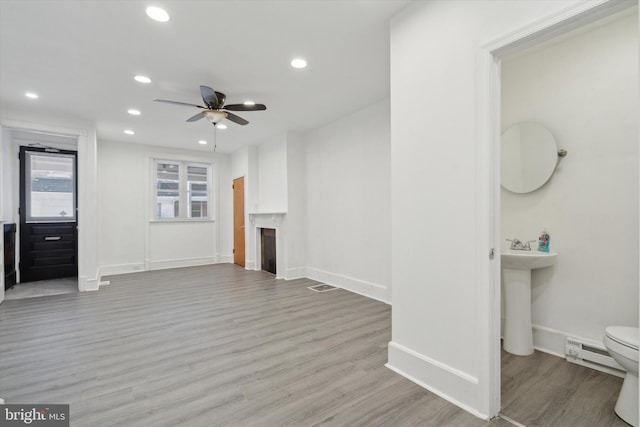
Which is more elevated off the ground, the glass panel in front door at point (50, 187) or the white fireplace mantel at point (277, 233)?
the glass panel in front door at point (50, 187)

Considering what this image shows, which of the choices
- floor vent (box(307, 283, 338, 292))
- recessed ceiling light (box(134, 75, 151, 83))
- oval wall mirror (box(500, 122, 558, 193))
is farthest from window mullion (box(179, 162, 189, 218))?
oval wall mirror (box(500, 122, 558, 193))

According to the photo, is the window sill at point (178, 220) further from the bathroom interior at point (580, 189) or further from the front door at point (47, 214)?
the bathroom interior at point (580, 189)

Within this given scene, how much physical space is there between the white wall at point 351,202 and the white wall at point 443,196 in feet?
5.76

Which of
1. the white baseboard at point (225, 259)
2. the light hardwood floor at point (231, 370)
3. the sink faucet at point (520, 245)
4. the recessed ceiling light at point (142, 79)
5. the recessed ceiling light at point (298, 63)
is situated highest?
the recessed ceiling light at point (298, 63)

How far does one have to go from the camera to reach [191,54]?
2.79 metres

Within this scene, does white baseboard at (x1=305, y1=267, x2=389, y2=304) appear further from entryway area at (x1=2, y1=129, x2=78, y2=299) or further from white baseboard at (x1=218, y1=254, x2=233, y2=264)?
entryway area at (x1=2, y1=129, x2=78, y2=299)

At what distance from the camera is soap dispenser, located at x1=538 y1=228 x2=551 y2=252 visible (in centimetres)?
251

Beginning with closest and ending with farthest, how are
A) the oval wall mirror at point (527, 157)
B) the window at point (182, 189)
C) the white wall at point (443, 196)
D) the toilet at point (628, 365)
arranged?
1. the toilet at point (628, 365)
2. the white wall at point (443, 196)
3. the oval wall mirror at point (527, 157)
4. the window at point (182, 189)

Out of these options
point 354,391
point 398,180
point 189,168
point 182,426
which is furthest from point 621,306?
point 189,168

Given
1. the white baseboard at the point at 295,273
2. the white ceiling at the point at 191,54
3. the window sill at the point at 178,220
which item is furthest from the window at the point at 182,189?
the white baseboard at the point at 295,273

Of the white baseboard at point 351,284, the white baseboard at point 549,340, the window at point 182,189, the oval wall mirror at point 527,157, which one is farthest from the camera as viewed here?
the window at point 182,189

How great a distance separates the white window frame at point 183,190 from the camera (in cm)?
650

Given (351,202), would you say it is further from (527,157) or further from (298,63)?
(527,157)

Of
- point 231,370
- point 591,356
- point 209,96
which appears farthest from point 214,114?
point 591,356
